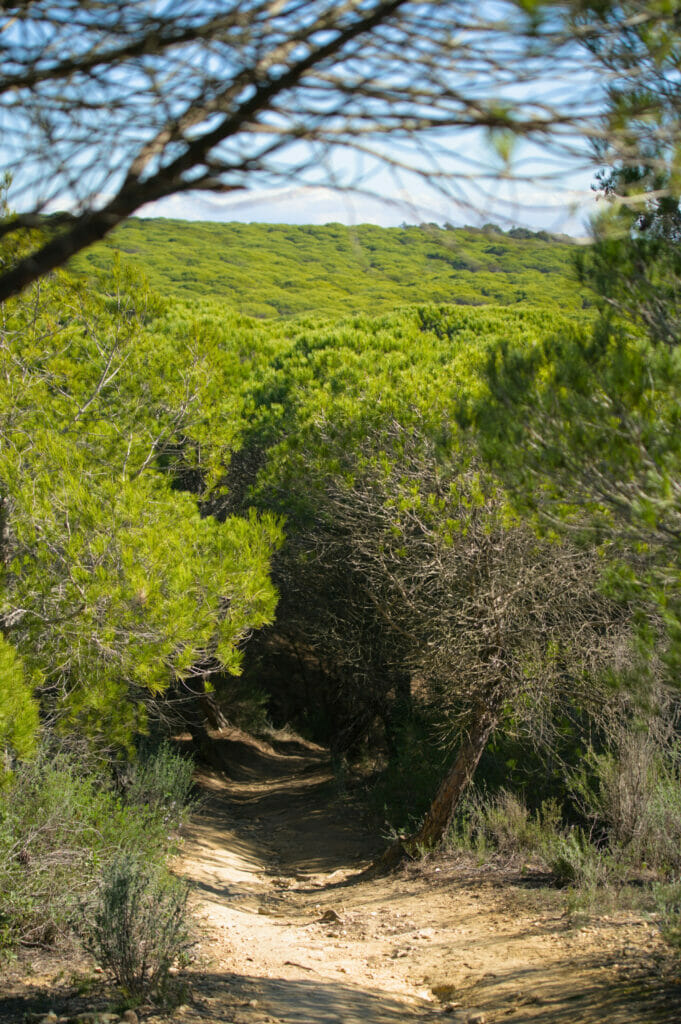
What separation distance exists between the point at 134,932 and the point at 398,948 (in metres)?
2.41

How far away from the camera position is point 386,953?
6.28m

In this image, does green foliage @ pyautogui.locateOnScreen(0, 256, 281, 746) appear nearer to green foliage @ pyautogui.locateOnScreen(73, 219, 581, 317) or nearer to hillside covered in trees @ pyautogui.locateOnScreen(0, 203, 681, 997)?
hillside covered in trees @ pyautogui.locateOnScreen(0, 203, 681, 997)

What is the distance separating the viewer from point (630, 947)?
17.7ft

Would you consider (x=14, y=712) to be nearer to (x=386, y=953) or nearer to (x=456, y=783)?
(x=386, y=953)

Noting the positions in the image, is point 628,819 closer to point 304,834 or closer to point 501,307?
point 304,834

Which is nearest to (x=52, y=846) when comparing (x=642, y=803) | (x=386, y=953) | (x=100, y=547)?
(x=100, y=547)

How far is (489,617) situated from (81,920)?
4.08 m

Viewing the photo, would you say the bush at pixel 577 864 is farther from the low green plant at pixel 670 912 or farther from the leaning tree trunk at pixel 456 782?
the leaning tree trunk at pixel 456 782

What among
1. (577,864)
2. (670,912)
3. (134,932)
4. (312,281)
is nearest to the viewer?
(134,932)

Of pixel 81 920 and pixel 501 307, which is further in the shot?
pixel 501 307

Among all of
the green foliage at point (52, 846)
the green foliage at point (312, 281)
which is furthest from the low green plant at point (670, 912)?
the green foliage at point (312, 281)

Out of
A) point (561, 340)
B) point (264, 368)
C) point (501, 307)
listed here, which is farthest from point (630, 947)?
point (501, 307)

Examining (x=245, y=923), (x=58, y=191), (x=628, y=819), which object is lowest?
(x=245, y=923)

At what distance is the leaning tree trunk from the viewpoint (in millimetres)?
8242
